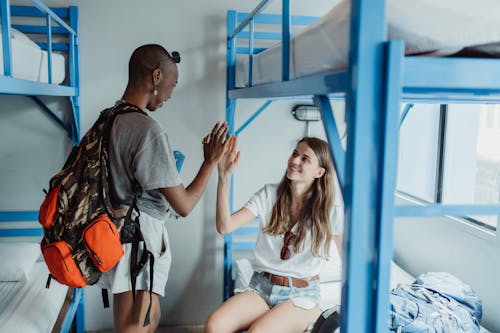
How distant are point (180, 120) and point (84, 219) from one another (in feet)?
4.94

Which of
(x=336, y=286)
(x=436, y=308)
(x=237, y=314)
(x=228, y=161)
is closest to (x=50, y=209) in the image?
(x=228, y=161)

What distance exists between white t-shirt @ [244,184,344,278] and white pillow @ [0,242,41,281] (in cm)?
120

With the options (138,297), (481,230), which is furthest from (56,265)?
(481,230)

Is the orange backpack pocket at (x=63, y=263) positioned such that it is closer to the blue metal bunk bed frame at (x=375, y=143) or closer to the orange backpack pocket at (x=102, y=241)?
the orange backpack pocket at (x=102, y=241)

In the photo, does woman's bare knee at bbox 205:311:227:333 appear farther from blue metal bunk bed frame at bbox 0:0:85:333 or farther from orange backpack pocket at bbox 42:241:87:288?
blue metal bunk bed frame at bbox 0:0:85:333

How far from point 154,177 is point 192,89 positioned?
1.50m

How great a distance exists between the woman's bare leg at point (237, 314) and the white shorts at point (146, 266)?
299 millimetres

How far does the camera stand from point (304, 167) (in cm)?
208

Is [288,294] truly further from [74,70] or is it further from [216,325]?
Result: [74,70]

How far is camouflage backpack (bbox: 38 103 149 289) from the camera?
1.48 meters

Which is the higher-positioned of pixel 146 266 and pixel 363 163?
pixel 363 163

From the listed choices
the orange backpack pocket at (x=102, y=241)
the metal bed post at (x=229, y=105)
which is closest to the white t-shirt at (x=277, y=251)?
the metal bed post at (x=229, y=105)

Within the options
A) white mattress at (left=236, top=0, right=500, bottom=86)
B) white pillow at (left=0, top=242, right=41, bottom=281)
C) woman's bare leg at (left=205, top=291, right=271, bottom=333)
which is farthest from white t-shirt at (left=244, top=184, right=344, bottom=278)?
white mattress at (left=236, top=0, right=500, bottom=86)

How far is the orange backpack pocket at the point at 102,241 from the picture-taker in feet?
4.82
